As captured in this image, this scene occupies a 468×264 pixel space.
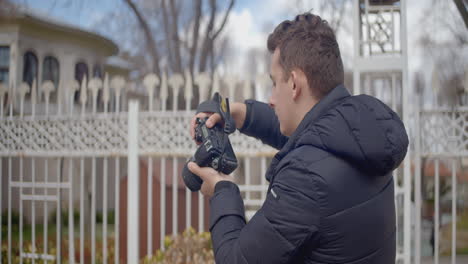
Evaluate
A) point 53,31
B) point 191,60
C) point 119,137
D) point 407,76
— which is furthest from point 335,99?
point 53,31

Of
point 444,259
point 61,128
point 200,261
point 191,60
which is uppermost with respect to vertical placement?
point 191,60

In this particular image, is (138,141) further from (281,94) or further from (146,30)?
(146,30)

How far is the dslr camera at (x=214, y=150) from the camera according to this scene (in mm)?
1398

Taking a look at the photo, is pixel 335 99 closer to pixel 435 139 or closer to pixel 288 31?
pixel 288 31

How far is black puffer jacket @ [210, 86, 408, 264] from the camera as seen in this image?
1067 mm

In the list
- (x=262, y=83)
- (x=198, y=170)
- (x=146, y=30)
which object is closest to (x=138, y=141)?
(x=262, y=83)

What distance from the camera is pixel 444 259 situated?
32.7ft

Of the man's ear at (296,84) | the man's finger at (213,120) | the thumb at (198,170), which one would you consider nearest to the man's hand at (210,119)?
the man's finger at (213,120)

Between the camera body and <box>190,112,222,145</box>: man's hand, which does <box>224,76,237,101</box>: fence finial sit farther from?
the camera body

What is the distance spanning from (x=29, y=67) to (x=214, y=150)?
41.2 feet

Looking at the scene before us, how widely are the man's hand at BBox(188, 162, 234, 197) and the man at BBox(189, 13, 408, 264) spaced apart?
0.04 metres

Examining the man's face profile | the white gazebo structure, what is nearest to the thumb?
the man's face profile

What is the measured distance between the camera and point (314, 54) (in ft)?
3.92

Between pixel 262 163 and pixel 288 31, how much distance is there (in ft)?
8.30
